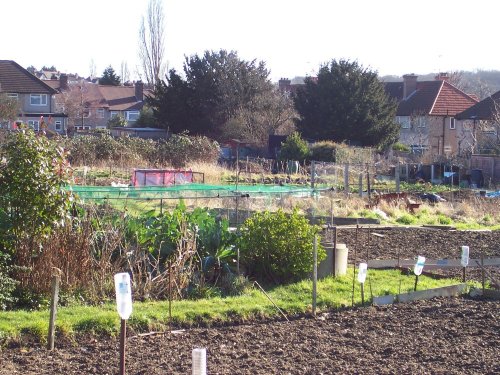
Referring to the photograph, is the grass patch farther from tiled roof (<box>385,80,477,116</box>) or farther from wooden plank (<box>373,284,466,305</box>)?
tiled roof (<box>385,80,477,116</box>)

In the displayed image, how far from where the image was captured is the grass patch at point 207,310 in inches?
386

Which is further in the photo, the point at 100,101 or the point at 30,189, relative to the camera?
the point at 100,101

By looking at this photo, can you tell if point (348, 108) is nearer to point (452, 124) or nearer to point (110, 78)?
point (452, 124)

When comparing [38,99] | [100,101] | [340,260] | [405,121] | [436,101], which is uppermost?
[100,101]

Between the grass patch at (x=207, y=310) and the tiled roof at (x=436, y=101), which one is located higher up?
the tiled roof at (x=436, y=101)

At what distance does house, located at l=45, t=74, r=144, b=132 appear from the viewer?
83.5m

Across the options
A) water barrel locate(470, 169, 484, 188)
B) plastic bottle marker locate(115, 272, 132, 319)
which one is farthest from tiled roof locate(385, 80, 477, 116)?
plastic bottle marker locate(115, 272, 132, 319)

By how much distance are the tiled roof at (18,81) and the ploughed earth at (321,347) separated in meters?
58.3

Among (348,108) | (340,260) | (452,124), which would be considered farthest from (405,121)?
(340,260)

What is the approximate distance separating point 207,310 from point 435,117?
5313 cm

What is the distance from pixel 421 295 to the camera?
12.1 m

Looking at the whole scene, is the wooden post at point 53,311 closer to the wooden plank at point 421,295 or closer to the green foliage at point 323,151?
the wooden plank at point 421,295

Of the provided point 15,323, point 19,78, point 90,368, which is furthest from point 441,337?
point 19,78

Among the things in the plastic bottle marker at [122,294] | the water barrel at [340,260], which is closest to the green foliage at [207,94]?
the water barrel at [340,260]
